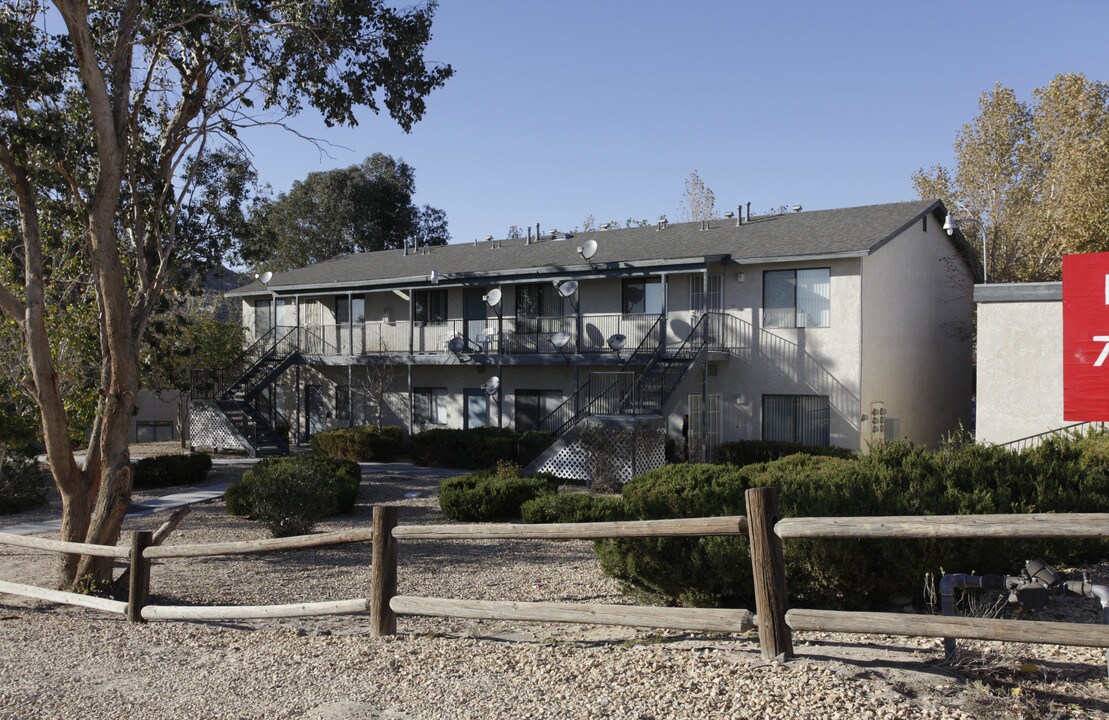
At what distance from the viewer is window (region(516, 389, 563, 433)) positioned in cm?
2638

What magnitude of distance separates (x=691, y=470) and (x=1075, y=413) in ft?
22.5

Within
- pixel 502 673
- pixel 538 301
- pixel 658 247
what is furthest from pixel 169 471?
pixel 502 673

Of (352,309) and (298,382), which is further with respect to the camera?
(352,309)

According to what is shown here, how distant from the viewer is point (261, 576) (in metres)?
10.8

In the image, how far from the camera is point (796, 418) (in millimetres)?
22094

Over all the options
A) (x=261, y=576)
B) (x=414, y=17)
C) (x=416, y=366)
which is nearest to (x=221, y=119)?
(x=414, y=17)

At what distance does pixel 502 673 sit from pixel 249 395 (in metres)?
24.6

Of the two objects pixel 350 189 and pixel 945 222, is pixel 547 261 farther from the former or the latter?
pixel 350 189

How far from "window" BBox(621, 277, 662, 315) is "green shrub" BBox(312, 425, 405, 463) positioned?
24.9 ft

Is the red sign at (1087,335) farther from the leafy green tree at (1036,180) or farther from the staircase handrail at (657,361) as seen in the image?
the leafy green tree at (1036,180)

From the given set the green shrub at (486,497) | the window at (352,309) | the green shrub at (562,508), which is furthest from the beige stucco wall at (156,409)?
the green shrub at (562,508)

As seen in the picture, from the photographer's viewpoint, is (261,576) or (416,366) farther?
(416,366)

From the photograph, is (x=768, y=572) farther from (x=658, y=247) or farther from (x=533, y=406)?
(x=533, y=406)

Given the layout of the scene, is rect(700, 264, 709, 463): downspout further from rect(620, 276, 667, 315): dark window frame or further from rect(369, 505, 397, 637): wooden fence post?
rect(369, 505, 397, 637): wooden fence post
